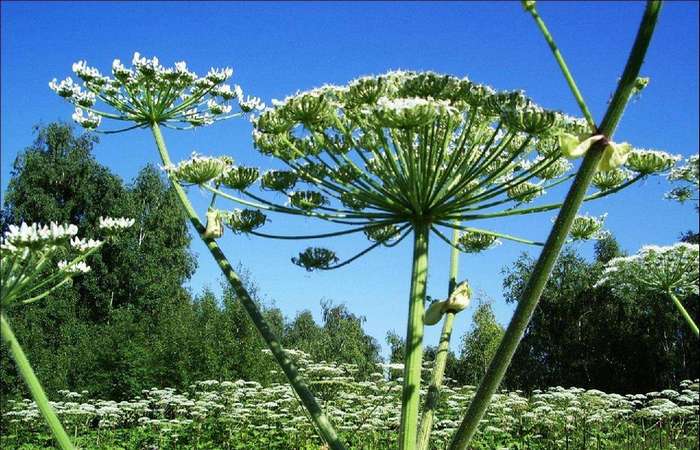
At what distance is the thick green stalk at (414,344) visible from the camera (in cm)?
259

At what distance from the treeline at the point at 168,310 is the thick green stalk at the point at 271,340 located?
28715 mm

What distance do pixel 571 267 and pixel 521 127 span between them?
1749 inches

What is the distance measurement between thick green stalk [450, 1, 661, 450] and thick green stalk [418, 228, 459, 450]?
0.67 m

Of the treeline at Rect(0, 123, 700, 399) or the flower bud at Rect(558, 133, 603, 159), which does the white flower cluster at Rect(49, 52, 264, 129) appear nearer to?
the flower bud at Rect(558, 133, 603, 159)

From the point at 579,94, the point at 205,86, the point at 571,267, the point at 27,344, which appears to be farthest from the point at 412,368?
the point at 571,267

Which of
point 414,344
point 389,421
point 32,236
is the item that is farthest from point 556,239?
point 389,421

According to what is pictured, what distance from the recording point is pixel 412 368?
2.66m

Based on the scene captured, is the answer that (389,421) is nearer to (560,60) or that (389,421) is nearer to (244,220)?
(244,220)

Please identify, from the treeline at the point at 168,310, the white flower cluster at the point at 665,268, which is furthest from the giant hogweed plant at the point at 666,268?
the treeline at the point at 168,310

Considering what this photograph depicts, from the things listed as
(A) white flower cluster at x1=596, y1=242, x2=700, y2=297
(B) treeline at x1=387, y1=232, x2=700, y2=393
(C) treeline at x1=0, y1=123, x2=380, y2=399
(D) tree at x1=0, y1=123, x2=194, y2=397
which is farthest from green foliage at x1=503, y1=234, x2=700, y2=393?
(A) white flower cluster at x1=596, y1=242, x2=700, y2=297

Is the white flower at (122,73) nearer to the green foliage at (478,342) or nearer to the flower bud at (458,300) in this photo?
the flower bud at (458,300)

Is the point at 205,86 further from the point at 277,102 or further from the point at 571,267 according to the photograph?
the point at 571,267

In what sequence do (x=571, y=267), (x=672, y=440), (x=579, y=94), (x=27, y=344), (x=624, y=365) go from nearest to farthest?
(x=579, y=94), (x=672, y=440), (x=27, y=344), (x=624, y=365), (x=571, y=267)

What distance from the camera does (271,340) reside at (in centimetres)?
271
